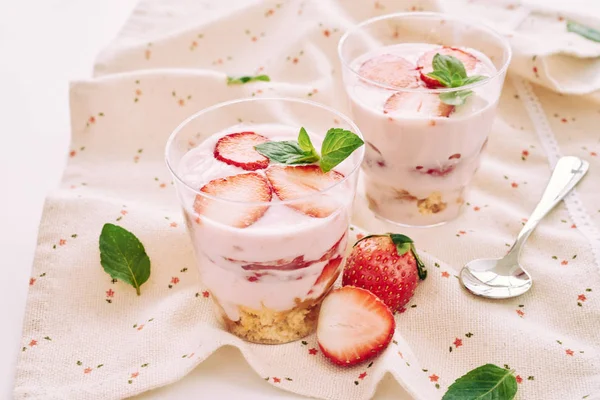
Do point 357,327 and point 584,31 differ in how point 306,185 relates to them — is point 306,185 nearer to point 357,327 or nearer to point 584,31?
point 357,327

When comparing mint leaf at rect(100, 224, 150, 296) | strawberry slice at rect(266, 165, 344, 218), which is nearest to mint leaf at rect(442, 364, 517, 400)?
strawberry slice at rect(266, 165, 344, 218)

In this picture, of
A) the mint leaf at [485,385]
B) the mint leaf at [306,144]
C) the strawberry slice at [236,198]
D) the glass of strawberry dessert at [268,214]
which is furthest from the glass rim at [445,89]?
the mint leaf at [485,385]

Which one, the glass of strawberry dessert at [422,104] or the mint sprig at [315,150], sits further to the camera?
the glass of strawberry dessert at [422,104]

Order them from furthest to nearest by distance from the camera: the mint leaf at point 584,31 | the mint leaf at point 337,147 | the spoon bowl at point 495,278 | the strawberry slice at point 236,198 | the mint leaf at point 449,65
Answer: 1. the mint leaf at point 584,31
2. the mint leaf at point 449,65
3. the spoon bowl at point 495,278
4. the mint leaf at point 337,147
5. the strawberry slice at point 236,198

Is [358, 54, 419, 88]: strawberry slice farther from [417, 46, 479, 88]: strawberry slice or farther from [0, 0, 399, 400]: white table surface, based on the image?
[0, 0, 399, 400]: white table surface

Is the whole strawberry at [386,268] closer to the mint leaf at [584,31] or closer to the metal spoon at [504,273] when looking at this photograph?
the metal spoon at [504,273]

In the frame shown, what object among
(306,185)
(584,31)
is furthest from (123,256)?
(584,31)

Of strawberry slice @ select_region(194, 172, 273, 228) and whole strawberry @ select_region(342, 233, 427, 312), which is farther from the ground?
strawberry slice @ select_region(194, 172, 273, 228)

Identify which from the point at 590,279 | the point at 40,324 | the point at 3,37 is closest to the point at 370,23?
the point at 590,279
